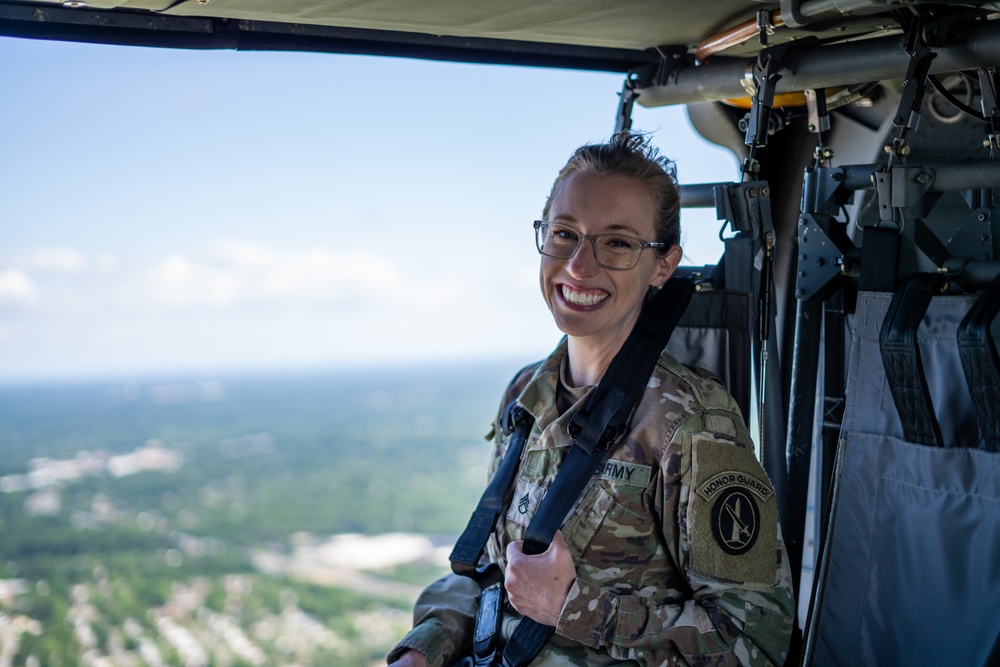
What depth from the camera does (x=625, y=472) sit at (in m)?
1.80

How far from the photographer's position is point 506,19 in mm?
2279

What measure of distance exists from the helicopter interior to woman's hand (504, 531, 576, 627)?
1.69ft

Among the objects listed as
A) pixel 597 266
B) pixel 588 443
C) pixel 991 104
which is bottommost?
pixel 588 443

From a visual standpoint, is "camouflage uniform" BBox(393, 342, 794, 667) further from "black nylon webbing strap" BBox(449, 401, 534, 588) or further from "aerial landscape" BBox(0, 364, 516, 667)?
"aerial landscape" BBox(0, 364, 516, 667)

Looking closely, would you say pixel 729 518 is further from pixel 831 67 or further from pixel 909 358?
pixel 831 67

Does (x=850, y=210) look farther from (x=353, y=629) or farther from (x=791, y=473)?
(x=353, y=629)

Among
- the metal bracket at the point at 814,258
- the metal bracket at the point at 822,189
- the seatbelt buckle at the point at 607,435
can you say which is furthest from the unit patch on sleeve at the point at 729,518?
the metal bracket at the point at 822,189

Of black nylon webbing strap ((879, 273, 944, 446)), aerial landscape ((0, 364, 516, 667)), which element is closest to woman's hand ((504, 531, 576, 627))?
black nylon webbing strap ((879, 273, 944, 446))

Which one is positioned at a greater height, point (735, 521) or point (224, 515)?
point (735, 521)

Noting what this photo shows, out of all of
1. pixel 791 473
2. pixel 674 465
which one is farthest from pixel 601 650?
pixel 791 473

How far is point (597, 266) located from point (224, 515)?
1617 inches

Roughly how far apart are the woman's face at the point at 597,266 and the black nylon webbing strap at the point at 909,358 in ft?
1.52

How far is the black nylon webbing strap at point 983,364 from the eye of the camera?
1672 mm

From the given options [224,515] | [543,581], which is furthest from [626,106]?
[224,515]
